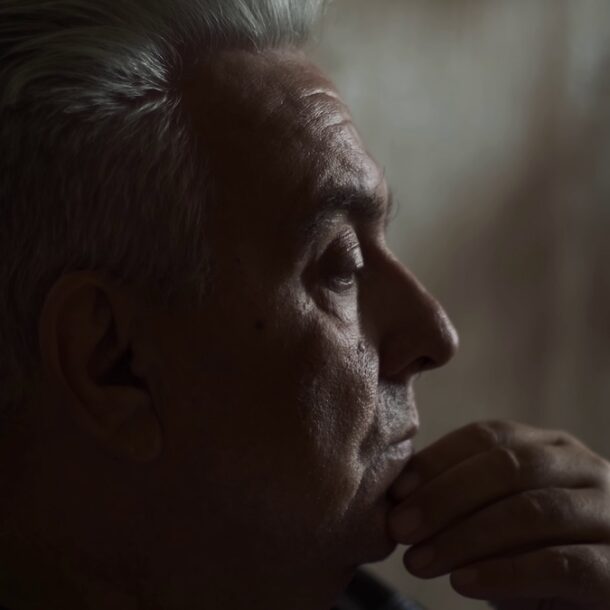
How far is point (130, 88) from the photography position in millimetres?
978

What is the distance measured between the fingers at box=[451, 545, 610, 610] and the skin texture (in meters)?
0.13

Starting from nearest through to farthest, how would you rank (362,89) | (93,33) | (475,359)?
(93,33), (362,89), (475,359)

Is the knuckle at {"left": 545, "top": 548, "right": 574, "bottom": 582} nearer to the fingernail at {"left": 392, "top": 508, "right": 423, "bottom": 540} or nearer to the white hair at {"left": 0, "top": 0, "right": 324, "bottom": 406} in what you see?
the fingernail at {"left": 392, "top": 508, "right": 423, "bottom": 540}

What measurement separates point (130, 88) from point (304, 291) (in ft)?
0.81

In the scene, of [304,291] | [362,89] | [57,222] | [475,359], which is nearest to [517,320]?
[475,359]

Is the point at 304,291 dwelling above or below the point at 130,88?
below

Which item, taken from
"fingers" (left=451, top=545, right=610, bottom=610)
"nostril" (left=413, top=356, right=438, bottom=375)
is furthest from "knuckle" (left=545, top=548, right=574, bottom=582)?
"nostril" (left=413, top=356, right=438, bottom=375)

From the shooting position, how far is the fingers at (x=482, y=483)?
3.51 feet

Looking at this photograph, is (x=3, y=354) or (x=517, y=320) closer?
(x=3, y=354)

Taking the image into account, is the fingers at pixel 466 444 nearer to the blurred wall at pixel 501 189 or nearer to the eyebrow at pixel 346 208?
the eyebrow at pixel 346 208

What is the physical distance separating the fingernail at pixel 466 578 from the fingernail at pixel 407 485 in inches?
3.9

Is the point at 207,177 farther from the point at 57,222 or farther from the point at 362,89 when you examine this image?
the point at 362,89

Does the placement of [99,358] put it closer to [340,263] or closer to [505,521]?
[340,263]

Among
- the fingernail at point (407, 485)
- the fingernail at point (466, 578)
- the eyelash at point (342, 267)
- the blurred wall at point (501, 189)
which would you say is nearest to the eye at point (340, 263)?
the eyelash at point (342, 267)
